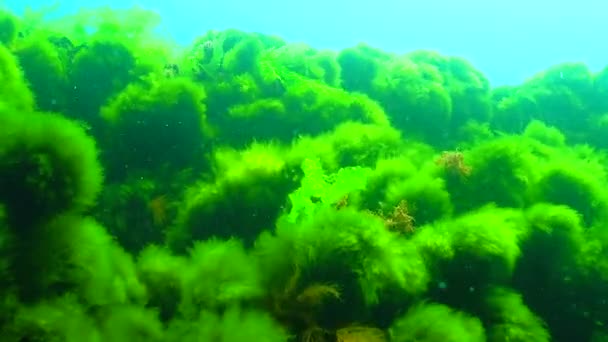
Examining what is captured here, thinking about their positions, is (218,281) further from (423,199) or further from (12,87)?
(12,87)

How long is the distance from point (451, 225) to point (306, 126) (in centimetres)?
340

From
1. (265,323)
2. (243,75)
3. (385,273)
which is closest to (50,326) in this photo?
(265,323)

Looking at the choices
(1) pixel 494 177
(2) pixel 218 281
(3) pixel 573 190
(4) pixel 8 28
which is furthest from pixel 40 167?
(4) pixel 8 28

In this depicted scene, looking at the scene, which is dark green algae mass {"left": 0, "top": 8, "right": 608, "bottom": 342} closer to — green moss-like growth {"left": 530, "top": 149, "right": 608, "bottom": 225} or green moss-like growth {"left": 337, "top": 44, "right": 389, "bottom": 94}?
green moss-like growth {"left": 530, "top": 149, "right": 608, "bottom": 225}

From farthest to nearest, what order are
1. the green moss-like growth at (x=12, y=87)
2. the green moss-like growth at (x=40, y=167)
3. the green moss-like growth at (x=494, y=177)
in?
the green moss-like growth at (x=494, y=177)
the green moss-like growth at (x=12, y=87)
the green moss-like growth at (x=40, y=167)

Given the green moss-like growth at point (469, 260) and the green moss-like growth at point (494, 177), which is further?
the green moss-like growth at point (494, 177)

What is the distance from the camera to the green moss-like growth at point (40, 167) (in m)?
2.10

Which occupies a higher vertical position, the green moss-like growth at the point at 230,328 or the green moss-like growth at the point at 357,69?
the green moss-like growth at the point at 357,69

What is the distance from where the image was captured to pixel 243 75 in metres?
6.84

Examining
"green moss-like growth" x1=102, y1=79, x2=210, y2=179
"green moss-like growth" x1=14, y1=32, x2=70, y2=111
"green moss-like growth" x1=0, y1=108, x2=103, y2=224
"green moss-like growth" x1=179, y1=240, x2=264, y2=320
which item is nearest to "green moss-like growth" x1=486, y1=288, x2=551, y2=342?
"green moss-like growth" x1=179, y1=240, x2=264, y2=320

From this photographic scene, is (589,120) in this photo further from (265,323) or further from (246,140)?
(265,323)

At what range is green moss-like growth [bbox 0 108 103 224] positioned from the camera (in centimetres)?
210

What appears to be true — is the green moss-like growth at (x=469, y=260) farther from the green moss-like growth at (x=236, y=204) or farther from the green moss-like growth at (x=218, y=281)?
the green moss-like growth at (x=236, y=204)

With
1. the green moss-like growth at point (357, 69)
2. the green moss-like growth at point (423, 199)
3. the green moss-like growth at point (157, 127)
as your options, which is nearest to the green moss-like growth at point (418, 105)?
the green moss-like growth at point (357, 69)
